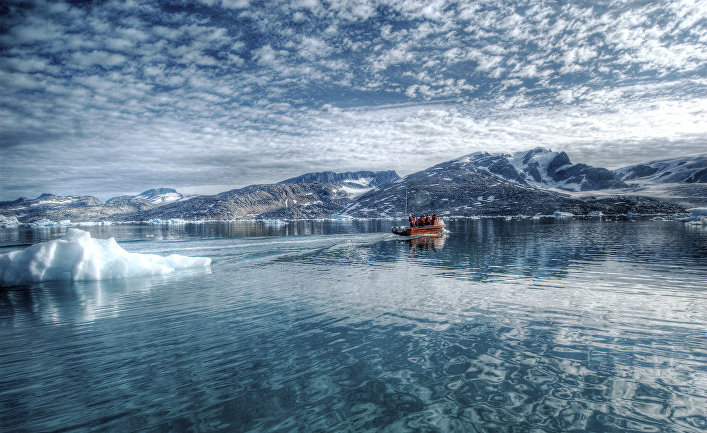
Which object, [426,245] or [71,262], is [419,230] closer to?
[426,245]

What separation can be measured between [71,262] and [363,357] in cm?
2626

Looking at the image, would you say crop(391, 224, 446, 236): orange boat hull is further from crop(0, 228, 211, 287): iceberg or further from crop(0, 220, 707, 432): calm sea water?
crop(0, 228, 211, 287): iceberg

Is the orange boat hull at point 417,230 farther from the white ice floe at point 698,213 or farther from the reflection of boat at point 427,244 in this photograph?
the white ice floe at point 698,213

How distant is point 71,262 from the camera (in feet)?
82.7

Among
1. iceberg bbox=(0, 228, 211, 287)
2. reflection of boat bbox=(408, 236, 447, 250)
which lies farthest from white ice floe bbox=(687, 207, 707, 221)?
iceberg bbox=(0, 228, 211, 287)

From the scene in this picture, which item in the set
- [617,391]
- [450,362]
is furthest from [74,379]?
[617,391]

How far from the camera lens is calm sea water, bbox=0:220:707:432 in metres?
7.53

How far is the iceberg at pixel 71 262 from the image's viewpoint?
80.2 feet

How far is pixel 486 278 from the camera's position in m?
23.8

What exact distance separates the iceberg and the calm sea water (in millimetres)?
3372

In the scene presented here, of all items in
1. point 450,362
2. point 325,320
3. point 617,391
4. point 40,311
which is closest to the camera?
point 617,391

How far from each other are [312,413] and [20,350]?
11.9m

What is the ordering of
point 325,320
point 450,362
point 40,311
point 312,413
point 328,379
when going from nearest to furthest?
point 312,413 → point 328,379 → point 450,362 → point 325,320 → point 40,311

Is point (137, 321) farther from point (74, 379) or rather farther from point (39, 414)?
point (39, 414)
